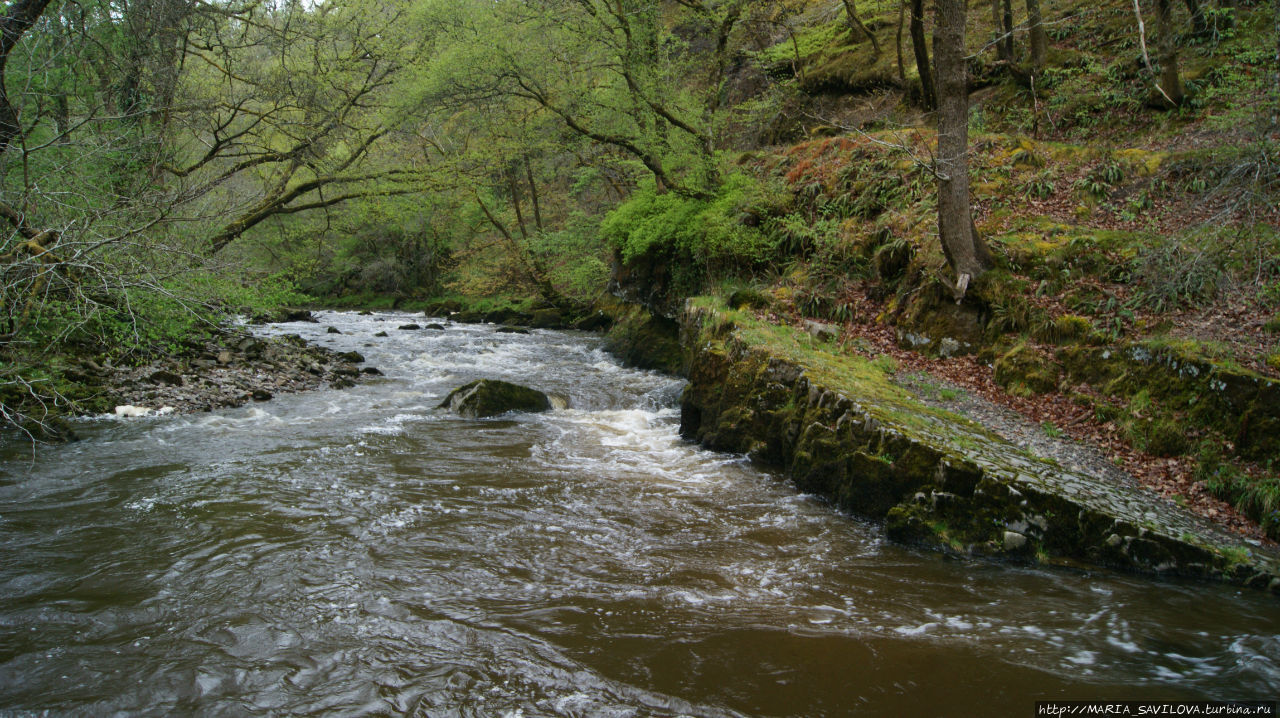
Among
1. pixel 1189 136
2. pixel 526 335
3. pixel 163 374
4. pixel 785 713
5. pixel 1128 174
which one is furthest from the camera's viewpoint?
pixel 526 335

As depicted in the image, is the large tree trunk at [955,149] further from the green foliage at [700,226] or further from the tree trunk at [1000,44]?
the tree trunk at [1000,44]

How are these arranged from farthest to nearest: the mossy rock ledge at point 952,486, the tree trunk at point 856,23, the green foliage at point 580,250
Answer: the green foliage at point 580,250, the tree trunk at point 856,23, the mossy rock ledge at point 952,486

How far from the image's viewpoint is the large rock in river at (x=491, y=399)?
1142cm

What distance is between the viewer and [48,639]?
4.17m

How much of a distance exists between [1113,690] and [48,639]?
21.9ft

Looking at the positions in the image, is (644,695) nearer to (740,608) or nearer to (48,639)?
(740,608)

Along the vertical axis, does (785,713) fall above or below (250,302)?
below

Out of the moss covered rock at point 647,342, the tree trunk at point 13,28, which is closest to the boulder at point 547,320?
the moss covered rock at point 647,342

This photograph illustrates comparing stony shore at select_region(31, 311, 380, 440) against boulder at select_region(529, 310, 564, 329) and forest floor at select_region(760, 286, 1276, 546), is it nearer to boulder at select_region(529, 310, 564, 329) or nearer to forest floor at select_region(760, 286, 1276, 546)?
forest floor at select_region(760, 286, 1276, 546)

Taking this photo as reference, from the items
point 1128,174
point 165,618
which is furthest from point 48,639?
point 1128,174

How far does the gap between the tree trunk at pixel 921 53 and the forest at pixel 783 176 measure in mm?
80

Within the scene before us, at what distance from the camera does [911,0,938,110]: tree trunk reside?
40.1ft

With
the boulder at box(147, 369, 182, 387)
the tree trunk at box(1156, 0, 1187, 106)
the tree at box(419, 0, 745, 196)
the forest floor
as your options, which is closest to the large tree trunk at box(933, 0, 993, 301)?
the forest floor

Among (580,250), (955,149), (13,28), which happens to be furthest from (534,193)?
(955,149)
